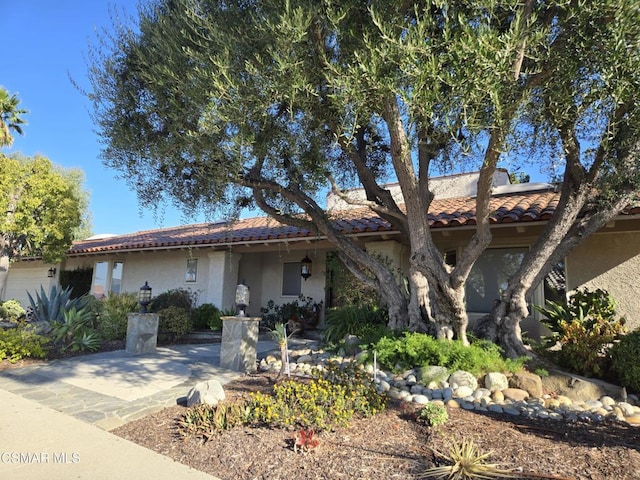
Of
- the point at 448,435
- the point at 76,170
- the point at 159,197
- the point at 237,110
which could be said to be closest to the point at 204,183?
the point at 159,197

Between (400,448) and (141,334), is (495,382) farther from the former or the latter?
(141,334)

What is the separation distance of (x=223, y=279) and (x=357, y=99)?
30.4ft

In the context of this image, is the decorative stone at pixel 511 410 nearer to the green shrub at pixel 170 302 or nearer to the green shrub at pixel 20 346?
the green shrub at pixel 20 346

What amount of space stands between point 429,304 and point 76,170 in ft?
99.6

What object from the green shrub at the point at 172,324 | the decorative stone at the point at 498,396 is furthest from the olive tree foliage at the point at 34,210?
the decorative stone at the point at 498,396

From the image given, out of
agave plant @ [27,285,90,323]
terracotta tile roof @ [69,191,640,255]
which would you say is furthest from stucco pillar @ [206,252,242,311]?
agave plant @ [27,285,90,323]

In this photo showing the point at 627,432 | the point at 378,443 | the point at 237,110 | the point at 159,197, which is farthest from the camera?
the point at 159,197

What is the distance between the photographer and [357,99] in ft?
16.3

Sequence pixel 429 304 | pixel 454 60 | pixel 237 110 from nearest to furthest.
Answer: pixel 454 60, pixel 237 110, pixel 429 304

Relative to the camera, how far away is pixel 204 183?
746cm

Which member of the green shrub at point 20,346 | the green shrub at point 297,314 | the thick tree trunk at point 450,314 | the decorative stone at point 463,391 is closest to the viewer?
the decorative stone at point 463,391

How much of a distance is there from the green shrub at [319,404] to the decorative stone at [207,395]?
526 millimetres

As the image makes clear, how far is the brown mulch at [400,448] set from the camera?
327 cm

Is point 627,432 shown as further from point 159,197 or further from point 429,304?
point 159,197
